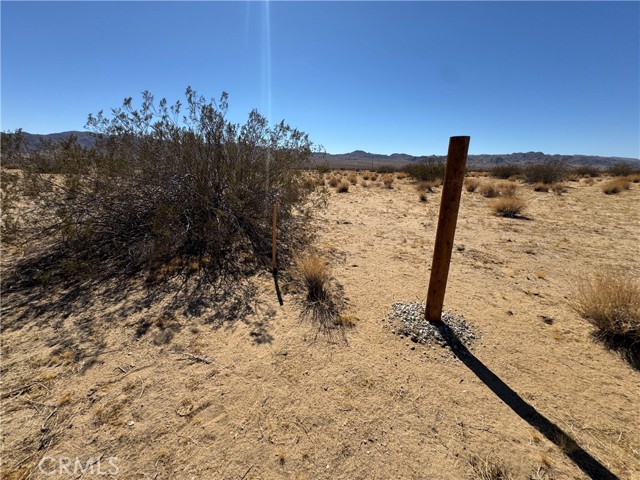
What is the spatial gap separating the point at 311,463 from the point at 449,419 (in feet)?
3.76

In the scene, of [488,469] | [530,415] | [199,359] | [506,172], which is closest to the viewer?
[488,469]

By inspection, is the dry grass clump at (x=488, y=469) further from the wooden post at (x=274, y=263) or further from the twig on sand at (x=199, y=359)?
the wooden post at (x=274, y=263)

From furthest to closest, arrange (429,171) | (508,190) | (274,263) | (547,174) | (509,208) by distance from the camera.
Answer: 1. (429,171)
2. (547,174)
3. (508,190)
4. (509,208)
5. (274,263)

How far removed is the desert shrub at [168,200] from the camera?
16.3 ft

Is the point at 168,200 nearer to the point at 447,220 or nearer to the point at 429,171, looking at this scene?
the point at 447,220

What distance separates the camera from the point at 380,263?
18.6 ft

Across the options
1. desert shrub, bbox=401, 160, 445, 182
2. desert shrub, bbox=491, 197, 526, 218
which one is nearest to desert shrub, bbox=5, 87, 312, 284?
desert shrub, bbox=491, 197, 526, 218

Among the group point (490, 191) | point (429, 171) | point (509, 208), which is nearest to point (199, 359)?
point (509, 208)

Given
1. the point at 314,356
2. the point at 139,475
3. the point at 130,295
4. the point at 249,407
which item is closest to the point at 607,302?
the point at 314,356

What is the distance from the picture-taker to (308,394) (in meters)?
A: 2.64

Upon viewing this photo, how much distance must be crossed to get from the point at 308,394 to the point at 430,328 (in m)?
1.70

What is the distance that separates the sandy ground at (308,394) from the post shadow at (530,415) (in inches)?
0.5

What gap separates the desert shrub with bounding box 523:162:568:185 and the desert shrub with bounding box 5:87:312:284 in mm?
18532

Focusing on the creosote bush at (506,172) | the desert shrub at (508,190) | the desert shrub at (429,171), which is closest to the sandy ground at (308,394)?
the desert shrub at (508,190)
